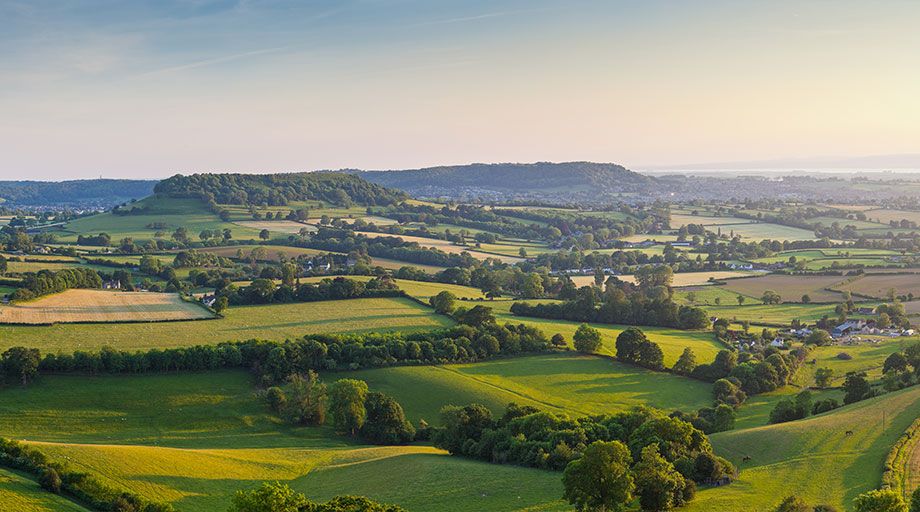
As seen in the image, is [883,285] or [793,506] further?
[883,285]

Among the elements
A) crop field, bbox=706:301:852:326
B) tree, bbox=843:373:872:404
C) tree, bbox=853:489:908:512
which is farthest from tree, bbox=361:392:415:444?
crop field, bbox=706:301:852:326

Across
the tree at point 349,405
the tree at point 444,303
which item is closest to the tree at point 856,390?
the tree at point 349,405

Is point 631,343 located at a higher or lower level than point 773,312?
higher

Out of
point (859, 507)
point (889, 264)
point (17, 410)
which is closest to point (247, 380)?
point (17, 410)

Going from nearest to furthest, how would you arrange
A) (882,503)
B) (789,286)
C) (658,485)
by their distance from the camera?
1. (882,503)
2. (658,485)
3. (789,286)

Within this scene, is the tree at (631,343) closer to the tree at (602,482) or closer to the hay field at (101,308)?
the tree at (602,482)

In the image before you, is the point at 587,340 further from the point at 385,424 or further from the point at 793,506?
the point at 793,506

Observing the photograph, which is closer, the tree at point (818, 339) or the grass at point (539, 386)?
the grass at point (539, 386)

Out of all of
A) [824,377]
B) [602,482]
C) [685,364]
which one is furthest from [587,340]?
[602,482]
